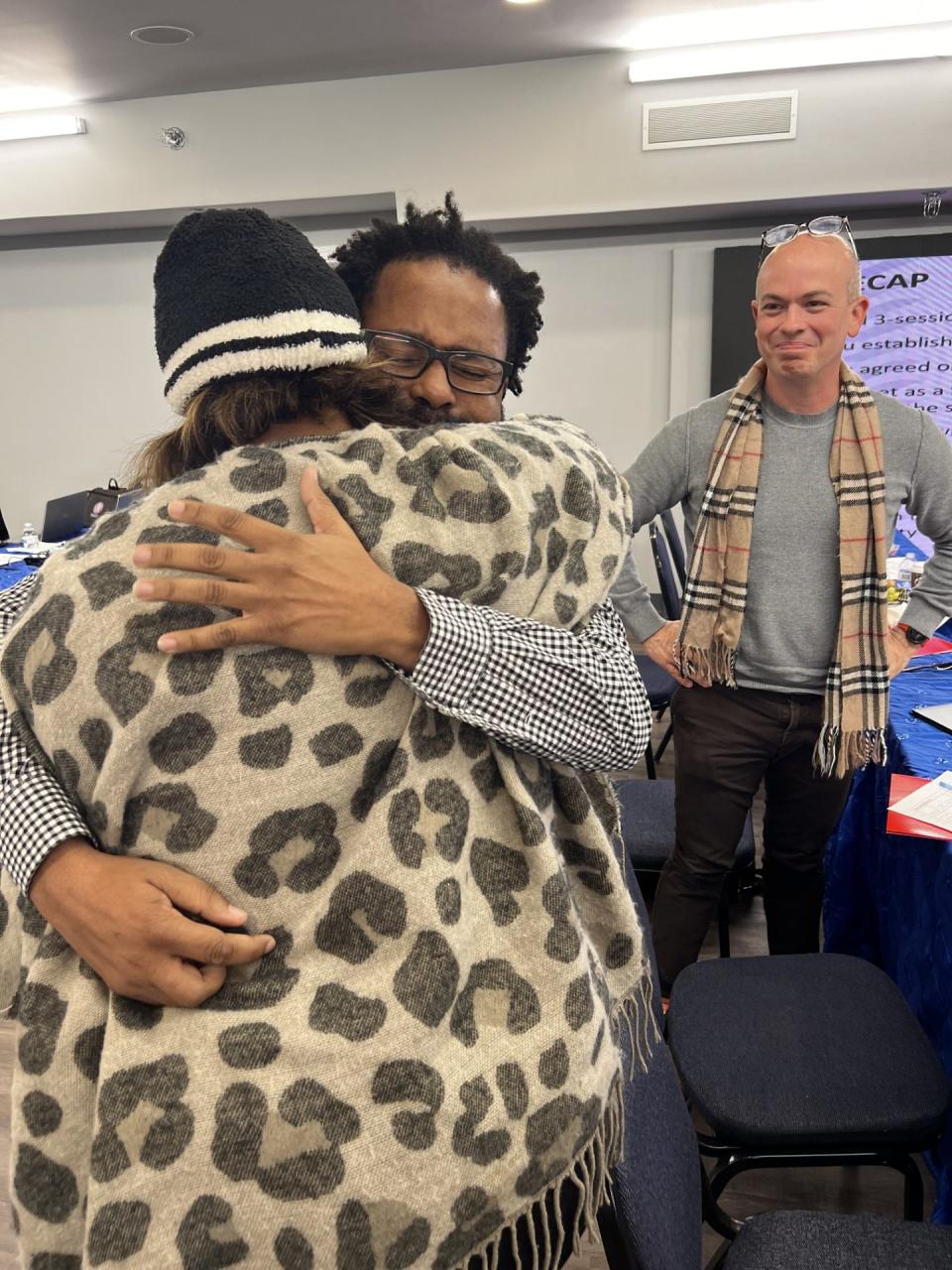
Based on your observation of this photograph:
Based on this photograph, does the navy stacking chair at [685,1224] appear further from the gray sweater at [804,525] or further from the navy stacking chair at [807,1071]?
the gray sweater at [804,525]

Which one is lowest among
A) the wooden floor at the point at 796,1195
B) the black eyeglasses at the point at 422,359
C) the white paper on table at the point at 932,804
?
the wooden floor at the point at 796,1195

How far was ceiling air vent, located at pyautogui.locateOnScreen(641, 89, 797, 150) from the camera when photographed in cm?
425

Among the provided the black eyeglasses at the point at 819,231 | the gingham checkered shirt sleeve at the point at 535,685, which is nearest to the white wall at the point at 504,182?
the black eyeglasses at the point at 819,231

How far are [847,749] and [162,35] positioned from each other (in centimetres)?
409

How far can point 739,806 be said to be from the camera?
6.46 feet

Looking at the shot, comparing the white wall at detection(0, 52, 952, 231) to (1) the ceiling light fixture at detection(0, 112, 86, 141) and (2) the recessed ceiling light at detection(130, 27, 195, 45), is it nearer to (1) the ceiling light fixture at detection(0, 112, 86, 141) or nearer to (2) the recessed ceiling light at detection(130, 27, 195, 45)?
(1) the ceiling light fixture at detection(0, 112, 86, 141)

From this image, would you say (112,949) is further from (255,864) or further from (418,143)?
(418,143)

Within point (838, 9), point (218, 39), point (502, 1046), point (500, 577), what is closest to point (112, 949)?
point (502, 1046)

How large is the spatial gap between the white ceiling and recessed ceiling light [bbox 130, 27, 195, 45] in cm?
5

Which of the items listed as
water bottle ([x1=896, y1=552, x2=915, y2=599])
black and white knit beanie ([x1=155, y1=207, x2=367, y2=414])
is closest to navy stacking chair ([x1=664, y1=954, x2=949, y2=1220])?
black and white knit beanie ([x1=155, y1=207, x2=367, y2=414])

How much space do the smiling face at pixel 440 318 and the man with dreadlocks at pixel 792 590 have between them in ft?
3.19

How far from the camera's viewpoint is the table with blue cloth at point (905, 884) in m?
1.40

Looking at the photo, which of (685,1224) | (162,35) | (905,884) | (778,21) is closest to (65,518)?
(162,35)

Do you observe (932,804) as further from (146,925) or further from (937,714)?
(146,925)
